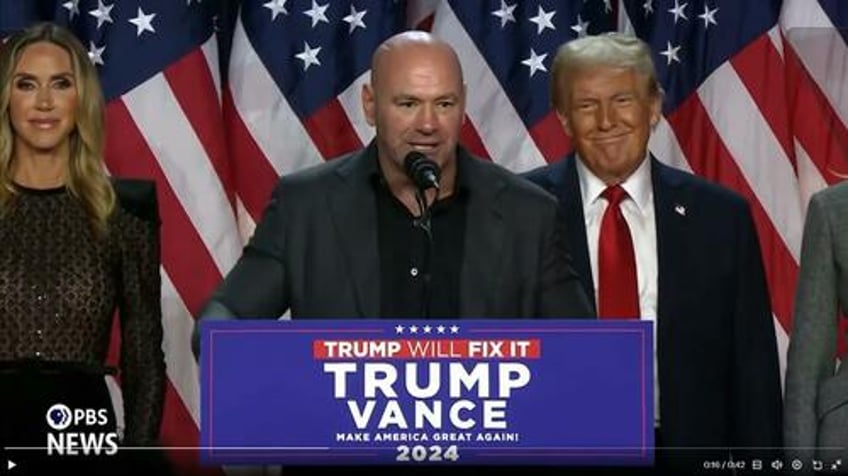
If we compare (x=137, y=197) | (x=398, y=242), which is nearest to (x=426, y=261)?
(x=398, y=242)

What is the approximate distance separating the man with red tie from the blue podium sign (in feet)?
0.51

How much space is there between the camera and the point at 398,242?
10.4ft

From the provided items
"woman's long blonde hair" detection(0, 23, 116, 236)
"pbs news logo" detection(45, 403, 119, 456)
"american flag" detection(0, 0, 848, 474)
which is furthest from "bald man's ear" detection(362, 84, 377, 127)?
"pbs news logo" detection(45, 403, 119, 456)

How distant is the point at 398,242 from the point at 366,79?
2.42 ft

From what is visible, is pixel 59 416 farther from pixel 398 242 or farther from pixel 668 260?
pixel 668 260

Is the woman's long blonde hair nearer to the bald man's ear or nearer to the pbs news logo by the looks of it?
the pbs news logo

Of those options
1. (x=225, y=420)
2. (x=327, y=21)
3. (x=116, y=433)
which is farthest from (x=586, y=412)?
(x=327, y=21)

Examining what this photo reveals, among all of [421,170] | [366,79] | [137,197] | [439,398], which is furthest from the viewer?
[366,79]

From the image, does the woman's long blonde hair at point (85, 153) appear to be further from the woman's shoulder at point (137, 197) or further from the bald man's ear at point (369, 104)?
the bald man's ear at point (369, 104)

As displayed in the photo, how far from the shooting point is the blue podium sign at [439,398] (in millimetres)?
3143

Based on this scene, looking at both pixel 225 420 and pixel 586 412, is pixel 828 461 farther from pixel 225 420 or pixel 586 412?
pixel 225 420

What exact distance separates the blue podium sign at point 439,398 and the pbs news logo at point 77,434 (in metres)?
0.20

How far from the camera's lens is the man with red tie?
10.8ft

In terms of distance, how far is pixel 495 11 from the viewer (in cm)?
386
